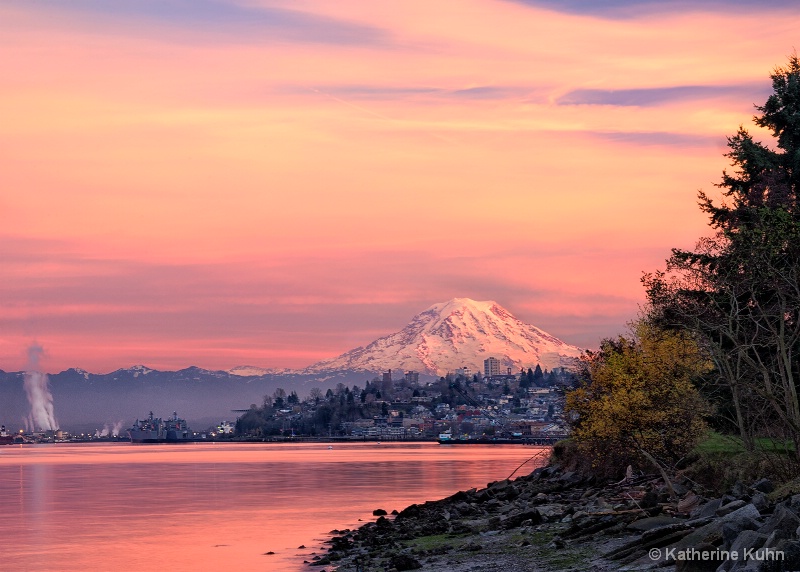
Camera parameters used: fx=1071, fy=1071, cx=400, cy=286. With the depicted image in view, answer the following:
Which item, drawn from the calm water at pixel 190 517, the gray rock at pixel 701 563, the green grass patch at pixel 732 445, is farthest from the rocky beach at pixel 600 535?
the calm water at pixel 190 517

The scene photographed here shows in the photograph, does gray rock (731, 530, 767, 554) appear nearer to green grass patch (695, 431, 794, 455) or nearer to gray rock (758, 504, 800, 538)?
gray rock (758, 504, 800, 538)

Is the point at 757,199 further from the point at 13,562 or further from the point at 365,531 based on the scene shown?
the point at 13,562

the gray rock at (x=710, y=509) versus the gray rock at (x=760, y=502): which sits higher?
the gray rock at (x=760, y=502)

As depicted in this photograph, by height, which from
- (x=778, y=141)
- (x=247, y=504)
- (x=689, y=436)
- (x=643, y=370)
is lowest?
(x=247, y=504)

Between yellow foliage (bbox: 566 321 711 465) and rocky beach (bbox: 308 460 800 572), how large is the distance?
2.55 metres

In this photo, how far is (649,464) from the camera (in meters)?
57.5

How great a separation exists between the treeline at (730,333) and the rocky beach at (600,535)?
10.4 ft

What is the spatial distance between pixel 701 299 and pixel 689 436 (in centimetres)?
1110

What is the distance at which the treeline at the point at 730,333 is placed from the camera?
4081 cm

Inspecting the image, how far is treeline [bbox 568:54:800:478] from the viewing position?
4081 centimetres

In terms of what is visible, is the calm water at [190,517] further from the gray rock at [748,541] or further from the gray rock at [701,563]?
the gray rock at [748,541]

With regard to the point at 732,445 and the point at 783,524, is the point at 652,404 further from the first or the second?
the point at 783,524

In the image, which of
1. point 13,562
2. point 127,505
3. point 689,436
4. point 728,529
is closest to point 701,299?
point 689,436

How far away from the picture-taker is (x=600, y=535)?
32719mm
